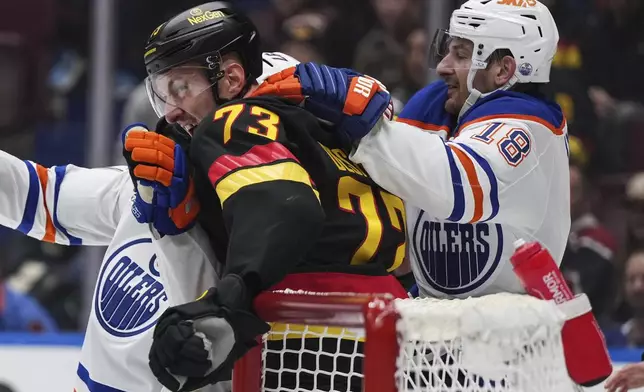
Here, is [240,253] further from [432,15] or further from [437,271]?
[432,15]

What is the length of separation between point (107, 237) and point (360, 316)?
3.70 feet

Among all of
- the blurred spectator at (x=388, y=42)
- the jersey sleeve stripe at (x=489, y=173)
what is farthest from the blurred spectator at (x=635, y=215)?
the jersey sleeve stripe at (x=489, y=173)

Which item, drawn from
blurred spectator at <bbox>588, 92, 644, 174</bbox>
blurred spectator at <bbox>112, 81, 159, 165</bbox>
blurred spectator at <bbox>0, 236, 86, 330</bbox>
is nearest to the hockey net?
blurred spectator at <bbox>112, 81, 159, 165</bbox>

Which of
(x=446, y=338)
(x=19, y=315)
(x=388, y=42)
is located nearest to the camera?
(x=446, y=338)

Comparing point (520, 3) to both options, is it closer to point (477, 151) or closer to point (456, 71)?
point (456, 71)

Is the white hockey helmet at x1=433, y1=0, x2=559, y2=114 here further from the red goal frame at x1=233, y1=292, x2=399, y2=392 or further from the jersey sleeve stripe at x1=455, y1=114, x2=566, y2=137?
the red goal frame at x1=233, y1=292, x2=399, y2=392

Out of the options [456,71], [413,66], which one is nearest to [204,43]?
[456,71]

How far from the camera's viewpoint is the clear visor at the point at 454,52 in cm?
245

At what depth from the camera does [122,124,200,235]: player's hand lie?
1874mm

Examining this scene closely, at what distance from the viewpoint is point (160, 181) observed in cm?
189

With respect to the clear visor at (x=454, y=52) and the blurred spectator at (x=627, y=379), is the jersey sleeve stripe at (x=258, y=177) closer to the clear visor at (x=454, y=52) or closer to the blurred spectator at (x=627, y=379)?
the clear visor at (x=454, y=52)

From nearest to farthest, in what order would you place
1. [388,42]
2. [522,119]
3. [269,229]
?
[269,229]
[522,119]
[388,42]

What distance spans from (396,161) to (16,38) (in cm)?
348

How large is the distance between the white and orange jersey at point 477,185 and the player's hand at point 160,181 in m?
0.30
